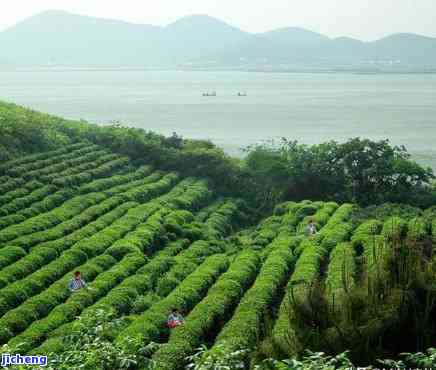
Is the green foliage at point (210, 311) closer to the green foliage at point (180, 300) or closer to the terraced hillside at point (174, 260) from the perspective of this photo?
the terraced hillside at point (174, 260)

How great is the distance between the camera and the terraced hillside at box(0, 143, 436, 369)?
1653 centimetres

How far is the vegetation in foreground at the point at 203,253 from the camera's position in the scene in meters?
13.6

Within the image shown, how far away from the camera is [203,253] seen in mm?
30438

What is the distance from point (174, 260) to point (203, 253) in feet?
7.39

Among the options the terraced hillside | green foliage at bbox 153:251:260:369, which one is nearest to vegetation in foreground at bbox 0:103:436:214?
the terraced hillside

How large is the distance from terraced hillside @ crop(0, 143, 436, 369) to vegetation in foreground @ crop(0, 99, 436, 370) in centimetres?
8

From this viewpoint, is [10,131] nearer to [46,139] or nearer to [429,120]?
[46,139]

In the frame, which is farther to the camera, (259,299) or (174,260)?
(174,260)

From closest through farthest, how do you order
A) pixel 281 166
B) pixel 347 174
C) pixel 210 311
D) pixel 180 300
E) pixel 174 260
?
pixel 210 311
pixel 180 300
pixel 174 260
pixel 347 174
pixel 281 166

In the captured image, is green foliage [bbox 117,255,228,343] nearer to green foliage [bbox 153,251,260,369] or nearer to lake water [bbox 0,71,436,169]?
→ green foliage [bbox 153,251,260,369]

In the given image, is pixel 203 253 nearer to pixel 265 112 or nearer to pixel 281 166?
pixel 281 166

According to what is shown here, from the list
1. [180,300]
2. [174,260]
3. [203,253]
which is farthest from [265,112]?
[180,300]

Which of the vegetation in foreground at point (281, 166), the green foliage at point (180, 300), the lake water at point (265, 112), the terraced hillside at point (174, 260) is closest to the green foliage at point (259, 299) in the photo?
the terraced hillside at point (174, 260)

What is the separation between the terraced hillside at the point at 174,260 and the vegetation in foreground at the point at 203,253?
0.26ft
